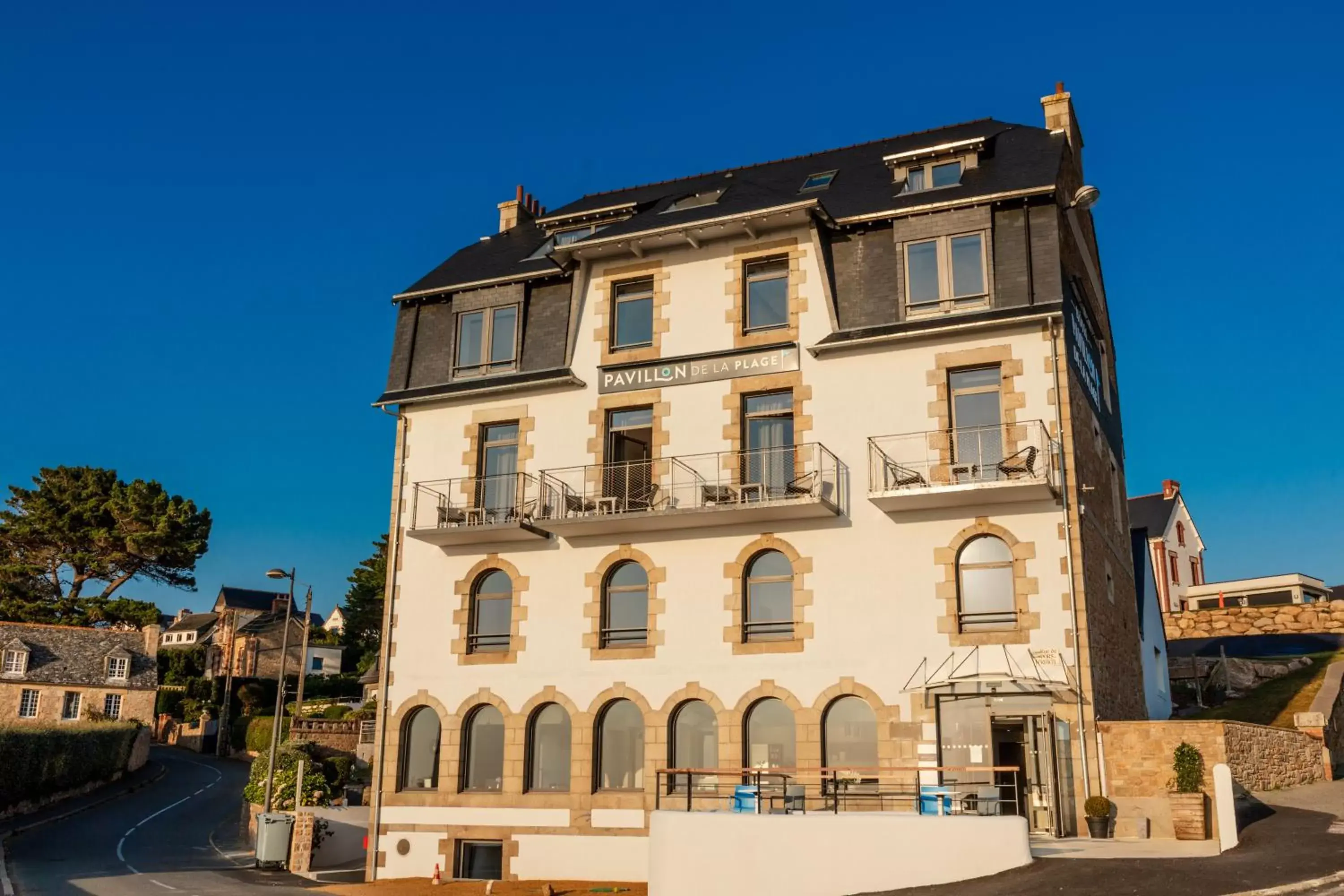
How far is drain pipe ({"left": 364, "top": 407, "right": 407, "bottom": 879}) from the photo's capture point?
25.0m

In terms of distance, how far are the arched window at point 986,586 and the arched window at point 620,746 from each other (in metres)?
6.75

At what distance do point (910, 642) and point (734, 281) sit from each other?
8244 millimetres

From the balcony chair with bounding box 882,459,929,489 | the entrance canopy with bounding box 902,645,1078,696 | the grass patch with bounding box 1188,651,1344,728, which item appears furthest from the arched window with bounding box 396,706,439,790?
the grass patch with bounding box 1188,651,1344,728

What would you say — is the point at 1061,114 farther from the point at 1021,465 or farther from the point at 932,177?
the point at 1021,465

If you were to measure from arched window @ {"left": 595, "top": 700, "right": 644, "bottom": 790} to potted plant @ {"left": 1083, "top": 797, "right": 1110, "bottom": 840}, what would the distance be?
846 cm

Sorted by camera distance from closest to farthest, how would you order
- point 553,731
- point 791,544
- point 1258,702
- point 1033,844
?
point 1033,844 < point 791,544 < point 553,731 < point 1258,702

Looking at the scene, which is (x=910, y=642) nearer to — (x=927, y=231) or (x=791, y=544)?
(x=791, y=544)

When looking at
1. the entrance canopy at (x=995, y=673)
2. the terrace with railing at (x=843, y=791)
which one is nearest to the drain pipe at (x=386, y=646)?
the terrace with railing at (x=843, y=791)

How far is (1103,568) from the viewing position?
23625 mm

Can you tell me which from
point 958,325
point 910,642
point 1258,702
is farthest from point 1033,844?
point 1258,702

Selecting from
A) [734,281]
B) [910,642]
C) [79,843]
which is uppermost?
[734,281]

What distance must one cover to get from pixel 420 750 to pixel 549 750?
3164mm

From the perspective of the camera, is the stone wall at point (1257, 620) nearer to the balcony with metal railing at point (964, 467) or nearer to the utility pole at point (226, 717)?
the balcony with metal railing at point (964, 467)

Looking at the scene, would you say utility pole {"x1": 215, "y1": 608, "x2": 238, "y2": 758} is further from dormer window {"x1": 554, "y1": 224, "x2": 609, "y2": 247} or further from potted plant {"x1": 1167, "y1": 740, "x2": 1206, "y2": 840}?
potted plant {"x1": 1167, "y1": 740, "x2": 1206, "y2": 840}
